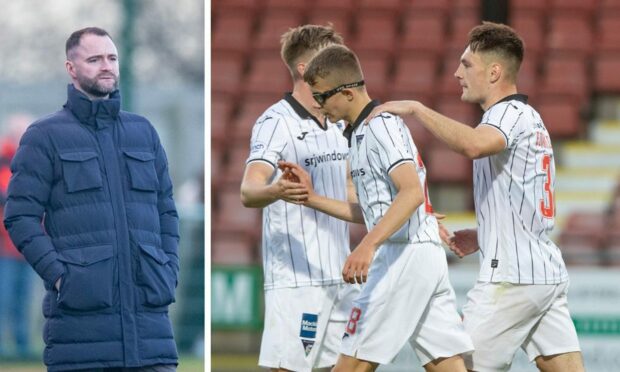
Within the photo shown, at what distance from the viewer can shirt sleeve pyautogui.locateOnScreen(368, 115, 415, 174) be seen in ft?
16.2

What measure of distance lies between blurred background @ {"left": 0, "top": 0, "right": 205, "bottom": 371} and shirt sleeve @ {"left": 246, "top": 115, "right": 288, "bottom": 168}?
15.8ft

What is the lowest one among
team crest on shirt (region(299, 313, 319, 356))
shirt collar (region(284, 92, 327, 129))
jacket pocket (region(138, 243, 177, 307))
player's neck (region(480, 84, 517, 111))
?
team crest on shirt (region(299, 313, 319, 356))

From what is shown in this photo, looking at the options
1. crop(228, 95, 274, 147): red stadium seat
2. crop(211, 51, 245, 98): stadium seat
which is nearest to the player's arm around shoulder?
crop(228, 95, 274, 147): red stadium seat

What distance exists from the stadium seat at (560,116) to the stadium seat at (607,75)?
471 millimetres

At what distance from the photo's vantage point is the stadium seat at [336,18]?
14281mm

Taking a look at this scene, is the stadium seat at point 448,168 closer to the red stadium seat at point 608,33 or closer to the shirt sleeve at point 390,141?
the red stadium seat at point 608,33

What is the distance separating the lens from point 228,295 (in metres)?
10.2

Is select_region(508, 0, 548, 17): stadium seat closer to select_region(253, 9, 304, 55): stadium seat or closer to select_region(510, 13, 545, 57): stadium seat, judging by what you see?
select_region(510, 13, 545, 57): stadium seat

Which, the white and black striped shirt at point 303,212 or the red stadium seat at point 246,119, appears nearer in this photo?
the white and black striped shirt at point 303,212

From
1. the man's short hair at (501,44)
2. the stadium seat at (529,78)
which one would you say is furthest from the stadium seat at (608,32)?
the man's short hair at (501,44)

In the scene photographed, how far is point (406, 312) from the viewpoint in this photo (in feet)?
16.5

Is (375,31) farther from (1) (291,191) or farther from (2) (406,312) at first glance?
(2) (406,312)

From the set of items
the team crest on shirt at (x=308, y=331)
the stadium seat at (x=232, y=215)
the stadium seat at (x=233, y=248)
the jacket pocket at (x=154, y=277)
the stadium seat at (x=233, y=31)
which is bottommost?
the stadium seat at (x=233, y=248)

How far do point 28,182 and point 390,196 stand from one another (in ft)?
4.51
